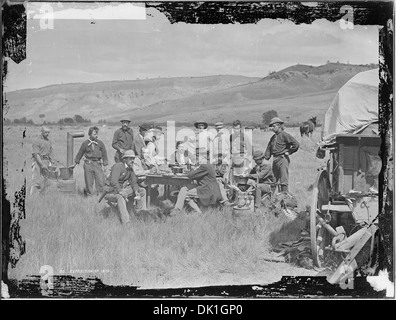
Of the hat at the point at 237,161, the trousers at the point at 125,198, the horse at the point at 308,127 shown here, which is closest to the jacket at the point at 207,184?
the hat at the point at 237,161

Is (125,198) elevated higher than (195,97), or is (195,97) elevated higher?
(195,97)

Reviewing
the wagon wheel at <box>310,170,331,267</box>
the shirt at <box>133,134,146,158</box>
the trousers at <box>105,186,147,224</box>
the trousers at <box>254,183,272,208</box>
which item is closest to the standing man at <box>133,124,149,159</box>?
the shirt at <box>133,134,146,158</box>

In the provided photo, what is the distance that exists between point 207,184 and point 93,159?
1.27 metres

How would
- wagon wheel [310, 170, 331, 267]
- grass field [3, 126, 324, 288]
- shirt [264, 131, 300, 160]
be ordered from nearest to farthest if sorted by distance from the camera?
wagon wheel [310, 170, 331, 267] → grass field [3, 126, 324, 288] → shirt [264, 131, 300, 160]

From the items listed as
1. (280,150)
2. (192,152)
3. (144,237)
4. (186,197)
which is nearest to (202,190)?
(186,197)

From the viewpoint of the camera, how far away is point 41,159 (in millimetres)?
8508

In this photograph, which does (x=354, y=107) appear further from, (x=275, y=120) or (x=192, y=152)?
(x=192, y=152)

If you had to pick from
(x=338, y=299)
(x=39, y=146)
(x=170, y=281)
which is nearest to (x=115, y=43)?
(x=39, y=146)

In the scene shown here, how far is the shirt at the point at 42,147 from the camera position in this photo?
8.50 m

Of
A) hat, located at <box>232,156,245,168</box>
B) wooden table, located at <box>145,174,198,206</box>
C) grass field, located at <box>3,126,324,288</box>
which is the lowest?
grass field, located at <box>3,126,324,288</box>

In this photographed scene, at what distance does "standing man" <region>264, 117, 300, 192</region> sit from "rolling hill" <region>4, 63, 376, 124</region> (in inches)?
7.0

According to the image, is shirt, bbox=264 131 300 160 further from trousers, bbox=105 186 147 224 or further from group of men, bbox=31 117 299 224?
trousers, bbox=105 186 147 224

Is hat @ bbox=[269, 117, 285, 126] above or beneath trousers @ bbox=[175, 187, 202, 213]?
above

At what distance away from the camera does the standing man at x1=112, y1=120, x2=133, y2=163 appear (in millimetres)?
8570
